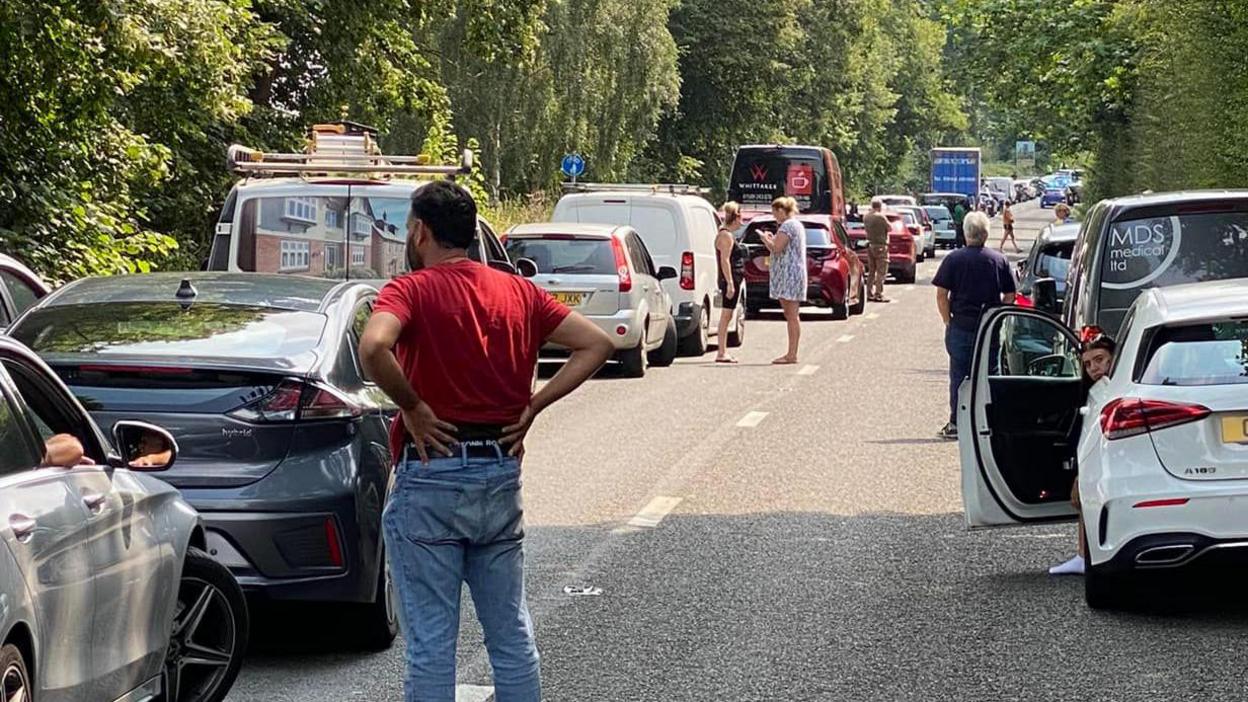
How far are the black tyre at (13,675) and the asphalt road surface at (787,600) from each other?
229 cm

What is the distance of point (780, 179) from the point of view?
42.8 metres

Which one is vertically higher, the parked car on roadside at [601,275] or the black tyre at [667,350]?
the parked car on roadside at [601,275]

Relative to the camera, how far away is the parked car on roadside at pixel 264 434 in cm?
762

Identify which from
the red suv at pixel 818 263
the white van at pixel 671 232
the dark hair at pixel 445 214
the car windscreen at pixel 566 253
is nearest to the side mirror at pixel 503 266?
the car windscreen at pixel 566 253

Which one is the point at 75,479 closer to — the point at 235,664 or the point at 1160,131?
the point at 235,664

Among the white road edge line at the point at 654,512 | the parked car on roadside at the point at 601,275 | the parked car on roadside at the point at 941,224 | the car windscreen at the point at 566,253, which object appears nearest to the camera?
the white road edge line at the point at 654,512

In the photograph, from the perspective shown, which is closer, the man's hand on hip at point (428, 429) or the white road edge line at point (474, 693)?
the man's hand on hip at point (428, 429)

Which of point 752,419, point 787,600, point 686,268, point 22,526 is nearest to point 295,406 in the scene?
point 787,600

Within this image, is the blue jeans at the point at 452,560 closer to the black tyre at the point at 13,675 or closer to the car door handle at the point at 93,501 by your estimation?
the car door handle at the point at 93,501

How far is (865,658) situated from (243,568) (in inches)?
93.4

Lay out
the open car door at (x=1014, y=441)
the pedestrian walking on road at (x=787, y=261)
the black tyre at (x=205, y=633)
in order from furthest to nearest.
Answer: the pedestrian walking on road at (x=787, y=261)
the open car door at (x=1014, y=441)
the black tyre at (x=205, y=633)

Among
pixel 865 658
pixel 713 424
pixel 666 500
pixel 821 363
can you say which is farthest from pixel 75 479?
pixel 821 363

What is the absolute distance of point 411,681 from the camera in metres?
5.61

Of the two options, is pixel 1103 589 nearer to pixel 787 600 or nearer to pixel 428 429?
pixel 787 600
